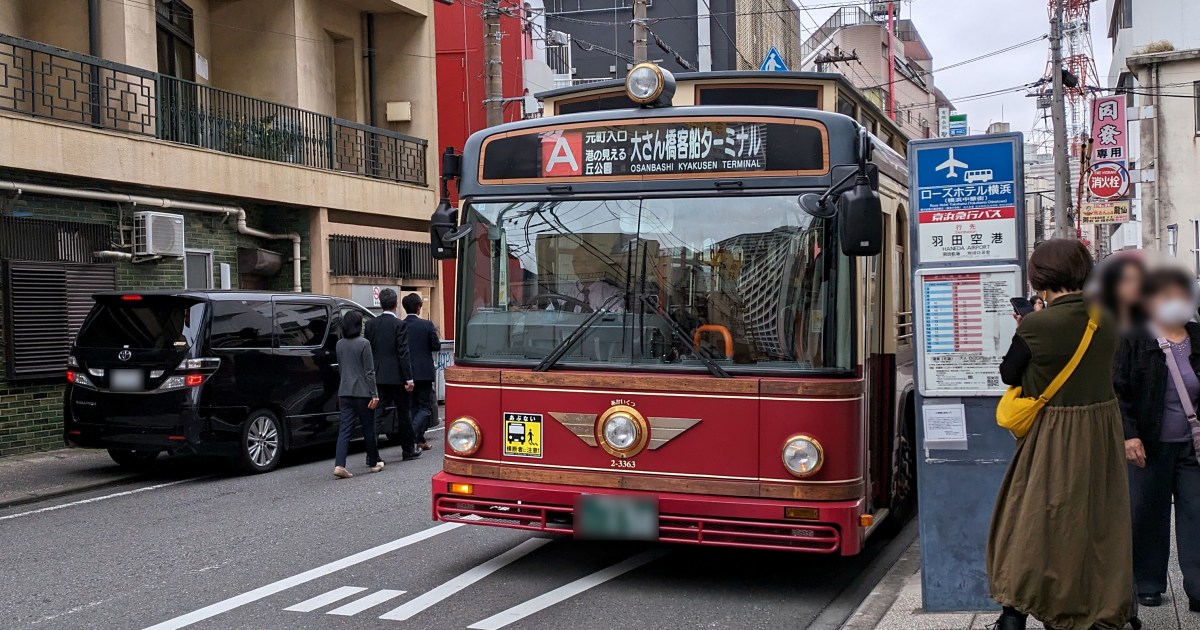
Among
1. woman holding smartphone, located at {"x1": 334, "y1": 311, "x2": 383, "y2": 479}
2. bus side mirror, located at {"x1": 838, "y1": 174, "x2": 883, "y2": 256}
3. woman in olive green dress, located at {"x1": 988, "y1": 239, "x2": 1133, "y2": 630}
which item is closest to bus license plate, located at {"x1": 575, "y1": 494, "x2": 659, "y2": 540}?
bus side mirror, located at {"x1": 838, "y1": 174, "x2": 883, "y2": 256}

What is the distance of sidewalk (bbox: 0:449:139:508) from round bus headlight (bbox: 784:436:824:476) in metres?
7.52

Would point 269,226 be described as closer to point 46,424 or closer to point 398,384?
point 46,424

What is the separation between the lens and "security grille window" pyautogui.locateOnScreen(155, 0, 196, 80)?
1798 cm

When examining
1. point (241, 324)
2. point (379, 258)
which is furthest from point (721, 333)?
point (379, 258)

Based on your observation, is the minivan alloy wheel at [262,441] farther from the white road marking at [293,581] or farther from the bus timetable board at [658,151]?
the bus timetable board at [658,151]

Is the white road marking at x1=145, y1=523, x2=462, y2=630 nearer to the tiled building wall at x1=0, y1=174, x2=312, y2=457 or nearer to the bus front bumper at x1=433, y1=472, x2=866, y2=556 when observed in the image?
the bus front bumper at x1=433, y1=472, x2=866, y2=556

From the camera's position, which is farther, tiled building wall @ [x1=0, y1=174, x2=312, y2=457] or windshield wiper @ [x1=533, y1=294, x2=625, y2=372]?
tiled building wall @ [x1=0, y1=174, x2=312, y2=457]

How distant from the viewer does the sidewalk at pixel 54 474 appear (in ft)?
34.9

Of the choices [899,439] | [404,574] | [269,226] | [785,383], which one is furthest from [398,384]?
[269,226]

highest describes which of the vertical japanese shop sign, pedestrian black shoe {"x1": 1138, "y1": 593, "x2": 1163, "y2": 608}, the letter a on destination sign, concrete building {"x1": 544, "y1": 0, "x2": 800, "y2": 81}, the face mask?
concrete building {"x1": 544, "y1": 0, "x2": 800, "y2": 81}

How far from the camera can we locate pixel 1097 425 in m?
4.38

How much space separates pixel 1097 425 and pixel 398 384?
8514 mm

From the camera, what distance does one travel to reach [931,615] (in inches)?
221

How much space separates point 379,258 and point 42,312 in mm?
7667
